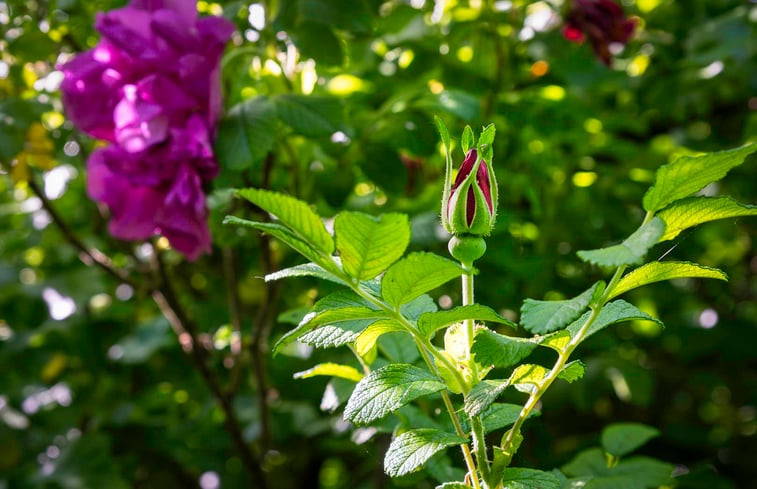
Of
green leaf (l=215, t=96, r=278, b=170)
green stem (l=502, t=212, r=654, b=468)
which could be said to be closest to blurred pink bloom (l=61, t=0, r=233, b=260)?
green leaf (l=215, t=96, r=278, b=170)

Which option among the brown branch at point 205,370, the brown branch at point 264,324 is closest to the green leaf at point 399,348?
the brown branch at point 264,324

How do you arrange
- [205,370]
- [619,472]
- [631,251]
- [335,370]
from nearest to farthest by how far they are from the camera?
[631,251] → [335,370] → [619,472] → [205,370]

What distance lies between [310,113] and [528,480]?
47 cm

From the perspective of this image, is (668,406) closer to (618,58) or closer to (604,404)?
(604,404)

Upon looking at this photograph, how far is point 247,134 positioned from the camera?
0.81m

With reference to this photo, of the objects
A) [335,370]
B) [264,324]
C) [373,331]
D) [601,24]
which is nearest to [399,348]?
[335,370]

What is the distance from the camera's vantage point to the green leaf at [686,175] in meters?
0.43

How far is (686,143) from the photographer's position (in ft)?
Answer: 5.26

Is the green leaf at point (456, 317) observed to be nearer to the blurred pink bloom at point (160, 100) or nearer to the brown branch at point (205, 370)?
the blurred pink bloom at point (160, 100)

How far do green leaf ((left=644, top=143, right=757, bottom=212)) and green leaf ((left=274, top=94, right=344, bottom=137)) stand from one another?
1.44 ft

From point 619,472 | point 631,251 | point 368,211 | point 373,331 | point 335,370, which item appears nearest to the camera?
point 631,251

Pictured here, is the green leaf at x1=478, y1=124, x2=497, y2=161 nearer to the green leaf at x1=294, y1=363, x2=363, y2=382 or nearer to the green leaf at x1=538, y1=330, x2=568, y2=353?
the green leaf at x1=538, y1=330, x2=568, y2=353

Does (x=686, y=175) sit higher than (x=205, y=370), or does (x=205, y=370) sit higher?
(x=686, y=175)

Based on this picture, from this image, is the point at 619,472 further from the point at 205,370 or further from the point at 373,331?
the point at 205,370
